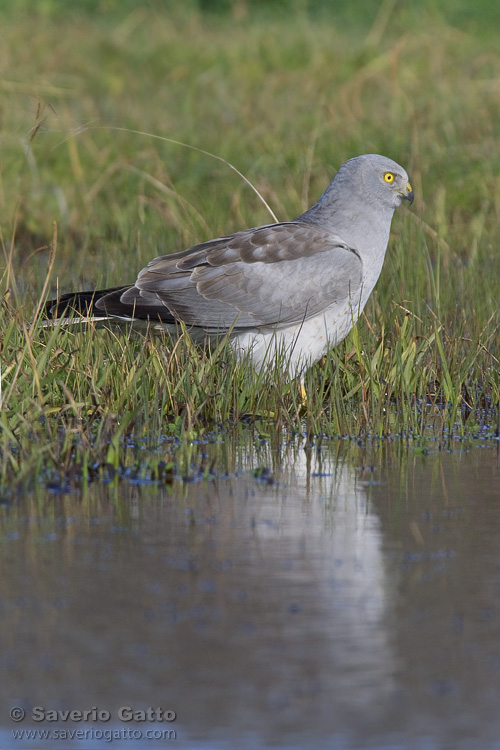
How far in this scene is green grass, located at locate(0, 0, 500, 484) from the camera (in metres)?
5.09

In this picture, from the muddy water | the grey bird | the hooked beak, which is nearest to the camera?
the muddy water

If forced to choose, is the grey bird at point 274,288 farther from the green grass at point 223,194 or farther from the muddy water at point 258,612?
the muddy water at point 258,612

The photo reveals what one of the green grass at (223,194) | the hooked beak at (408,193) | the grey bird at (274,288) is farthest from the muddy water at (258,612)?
the hooked beak at (408,193)

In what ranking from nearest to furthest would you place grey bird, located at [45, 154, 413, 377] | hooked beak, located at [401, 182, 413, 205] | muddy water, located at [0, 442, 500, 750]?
muddy water, located at [0, 442, 500, 750]
grey bird, located at [45, 154, 413, 377]
hooked beak, located at [401, 182, 413, 205]

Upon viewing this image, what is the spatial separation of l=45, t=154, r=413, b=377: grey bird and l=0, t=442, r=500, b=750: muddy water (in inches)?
60.0

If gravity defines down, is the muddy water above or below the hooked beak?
below

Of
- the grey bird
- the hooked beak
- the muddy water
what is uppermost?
the hooked beak

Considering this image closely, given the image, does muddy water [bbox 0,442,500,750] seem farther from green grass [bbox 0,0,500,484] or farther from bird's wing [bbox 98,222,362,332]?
bird's wing [bbox 98,222,362,332]

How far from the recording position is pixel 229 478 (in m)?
4.35

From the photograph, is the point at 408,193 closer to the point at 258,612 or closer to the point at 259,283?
the point at 259,283

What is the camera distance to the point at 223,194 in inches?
386

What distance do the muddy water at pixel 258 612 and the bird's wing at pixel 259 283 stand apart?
1.55 meters

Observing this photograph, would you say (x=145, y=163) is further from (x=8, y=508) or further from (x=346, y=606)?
(x=346, y=606)

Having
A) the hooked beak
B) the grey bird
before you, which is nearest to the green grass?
the grey bird
